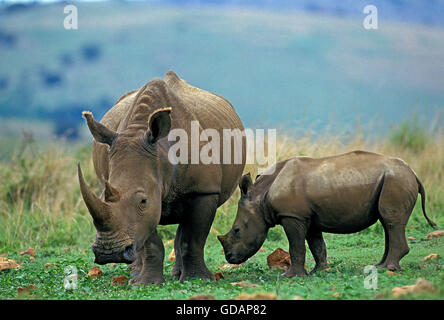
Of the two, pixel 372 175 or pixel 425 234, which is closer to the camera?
pixel 372 175

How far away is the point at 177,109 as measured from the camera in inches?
262

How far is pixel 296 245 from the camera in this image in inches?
256

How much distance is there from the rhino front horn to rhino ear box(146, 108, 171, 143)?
867 millimetres

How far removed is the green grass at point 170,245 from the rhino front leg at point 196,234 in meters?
0.28

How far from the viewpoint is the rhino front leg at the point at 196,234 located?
261 inches

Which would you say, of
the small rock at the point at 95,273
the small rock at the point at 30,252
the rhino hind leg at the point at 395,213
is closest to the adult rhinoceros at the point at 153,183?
the small rock at the point at 95,273

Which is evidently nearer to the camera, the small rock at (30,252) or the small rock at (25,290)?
the small rock at (25,290)

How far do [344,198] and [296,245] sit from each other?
2.01 feet

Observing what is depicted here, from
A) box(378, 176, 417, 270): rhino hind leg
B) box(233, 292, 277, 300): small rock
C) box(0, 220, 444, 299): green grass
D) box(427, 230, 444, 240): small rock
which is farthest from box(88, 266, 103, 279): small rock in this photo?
box(427, 230, 444, 240): small rock

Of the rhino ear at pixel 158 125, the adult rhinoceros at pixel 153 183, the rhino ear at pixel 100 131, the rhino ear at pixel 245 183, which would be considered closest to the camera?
the adult rhinoceros at pixel 153 183

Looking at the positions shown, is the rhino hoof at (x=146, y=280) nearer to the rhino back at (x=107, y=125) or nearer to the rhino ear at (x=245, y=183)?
the rhino back at (x=107, y=125)

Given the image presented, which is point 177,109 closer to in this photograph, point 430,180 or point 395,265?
point 395,265

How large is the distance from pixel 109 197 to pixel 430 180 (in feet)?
26.3
